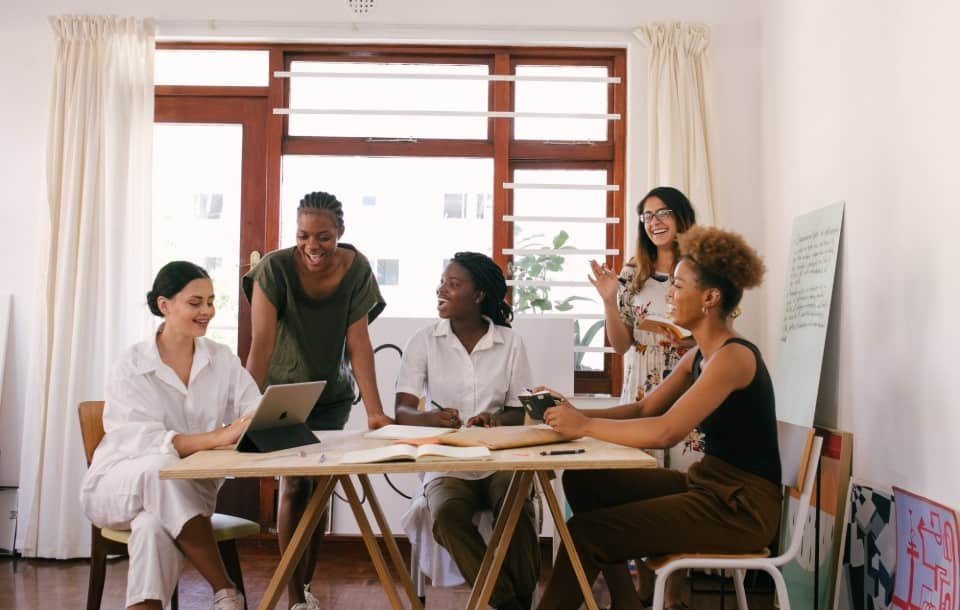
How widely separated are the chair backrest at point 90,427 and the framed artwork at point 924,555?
2.43 meters

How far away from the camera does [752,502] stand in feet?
7.55

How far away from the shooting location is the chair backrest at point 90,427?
9.07ft

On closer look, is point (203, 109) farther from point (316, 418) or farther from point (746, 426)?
point (746, 426)

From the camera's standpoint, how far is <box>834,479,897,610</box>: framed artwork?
9.07 feet

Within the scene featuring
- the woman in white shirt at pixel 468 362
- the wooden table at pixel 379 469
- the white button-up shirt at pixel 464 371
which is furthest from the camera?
the white button-up shirt at pixel 464 371

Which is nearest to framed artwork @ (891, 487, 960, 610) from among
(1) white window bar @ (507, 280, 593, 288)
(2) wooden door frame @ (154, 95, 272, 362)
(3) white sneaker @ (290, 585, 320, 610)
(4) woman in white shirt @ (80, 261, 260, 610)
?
(3) white sneaker @ (290, 585, 320, 610)

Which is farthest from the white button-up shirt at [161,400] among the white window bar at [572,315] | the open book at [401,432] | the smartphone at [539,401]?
the white window bar at [572,315]

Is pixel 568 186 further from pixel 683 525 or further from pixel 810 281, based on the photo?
pixel 683 525

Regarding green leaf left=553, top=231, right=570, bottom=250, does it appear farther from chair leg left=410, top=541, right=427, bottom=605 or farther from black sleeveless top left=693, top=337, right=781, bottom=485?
black sleeveless top left=693, top=337, right=781, bottom=485

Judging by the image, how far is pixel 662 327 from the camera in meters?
3.23

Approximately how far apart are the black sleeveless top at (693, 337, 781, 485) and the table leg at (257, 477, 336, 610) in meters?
1.01

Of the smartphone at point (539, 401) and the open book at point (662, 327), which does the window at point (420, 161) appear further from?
the smartphone at point (539, 401)

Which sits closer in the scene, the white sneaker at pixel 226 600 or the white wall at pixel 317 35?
the white sneaker at pixel 226 600

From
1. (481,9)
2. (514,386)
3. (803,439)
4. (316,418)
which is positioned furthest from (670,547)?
(481,9)
